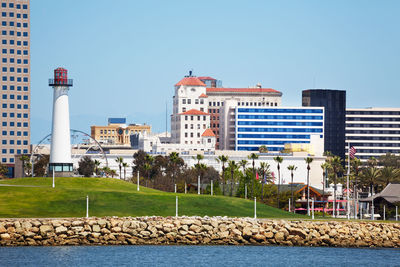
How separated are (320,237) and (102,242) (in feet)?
84.0

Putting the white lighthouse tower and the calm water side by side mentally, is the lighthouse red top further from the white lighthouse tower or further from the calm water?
the calm water

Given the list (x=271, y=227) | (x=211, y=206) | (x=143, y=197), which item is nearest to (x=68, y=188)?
(x=143, y=197)

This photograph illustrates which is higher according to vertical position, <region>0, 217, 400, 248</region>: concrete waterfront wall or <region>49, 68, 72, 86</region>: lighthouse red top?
<region>49, 68, 72, 86</region>: lighthouse red top

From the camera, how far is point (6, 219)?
9125 centimetres

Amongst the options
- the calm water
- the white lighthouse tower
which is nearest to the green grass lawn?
the white lighthouse tower

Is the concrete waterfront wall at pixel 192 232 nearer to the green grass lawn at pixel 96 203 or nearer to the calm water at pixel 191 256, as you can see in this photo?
the calm water at pixel 191 256

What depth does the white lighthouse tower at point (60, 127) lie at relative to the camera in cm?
12394

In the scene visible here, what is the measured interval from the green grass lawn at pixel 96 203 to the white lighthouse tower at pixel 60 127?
4.14 m

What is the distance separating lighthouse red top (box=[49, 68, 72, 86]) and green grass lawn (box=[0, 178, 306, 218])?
14.0m

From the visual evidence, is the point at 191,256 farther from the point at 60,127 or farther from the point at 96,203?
the point at 60,127

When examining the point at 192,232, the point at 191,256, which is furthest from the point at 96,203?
the point at 191,256

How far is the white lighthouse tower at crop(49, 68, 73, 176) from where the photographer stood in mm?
123938

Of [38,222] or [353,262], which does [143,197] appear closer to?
[38,222]

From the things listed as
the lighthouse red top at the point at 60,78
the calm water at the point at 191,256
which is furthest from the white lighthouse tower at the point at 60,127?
the calm water at the point at 191,256
